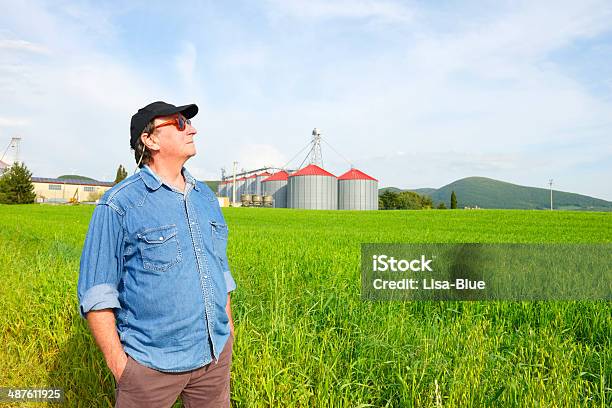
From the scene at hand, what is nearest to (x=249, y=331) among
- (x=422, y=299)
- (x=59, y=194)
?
(x=422, y=299)

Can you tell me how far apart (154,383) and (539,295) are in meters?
5.02

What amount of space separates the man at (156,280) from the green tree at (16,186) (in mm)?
62176

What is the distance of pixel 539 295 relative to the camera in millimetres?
5590

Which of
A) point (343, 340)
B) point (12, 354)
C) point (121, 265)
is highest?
point (121, 265)

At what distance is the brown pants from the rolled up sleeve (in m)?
0.33

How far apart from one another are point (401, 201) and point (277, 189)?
27.9 m

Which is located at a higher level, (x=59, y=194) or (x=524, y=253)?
(x=59, y=194)

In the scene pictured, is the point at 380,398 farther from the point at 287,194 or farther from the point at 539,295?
the point at 287,194

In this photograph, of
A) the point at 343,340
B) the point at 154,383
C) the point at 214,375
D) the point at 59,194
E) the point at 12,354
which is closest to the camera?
the point at 154,383

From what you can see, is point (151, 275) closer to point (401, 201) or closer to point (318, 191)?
point (318, 191)

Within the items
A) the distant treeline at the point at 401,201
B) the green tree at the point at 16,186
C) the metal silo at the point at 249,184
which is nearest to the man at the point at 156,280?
the green tree at the point at 16,186

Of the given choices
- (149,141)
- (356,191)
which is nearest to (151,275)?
(149,141)

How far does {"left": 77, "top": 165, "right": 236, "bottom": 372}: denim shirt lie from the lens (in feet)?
6.96

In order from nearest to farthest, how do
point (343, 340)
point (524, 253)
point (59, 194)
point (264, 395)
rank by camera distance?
1. point (264, 395)
2. point (343, 340)
3. point (524, 253)
4. point (59, 194)
